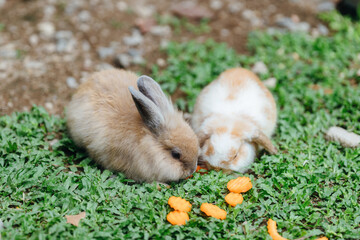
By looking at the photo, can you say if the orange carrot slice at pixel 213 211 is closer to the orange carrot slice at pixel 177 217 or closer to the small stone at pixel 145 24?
the orange carrot slice at pixel 177 217

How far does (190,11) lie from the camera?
7449mm

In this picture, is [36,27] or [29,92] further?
[36,27]

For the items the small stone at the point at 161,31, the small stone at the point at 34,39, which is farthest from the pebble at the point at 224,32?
the small stone at the point at 34,39

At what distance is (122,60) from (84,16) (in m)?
1.47

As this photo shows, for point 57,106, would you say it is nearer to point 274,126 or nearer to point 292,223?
point 274,126

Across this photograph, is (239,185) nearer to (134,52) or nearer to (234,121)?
(234,121)

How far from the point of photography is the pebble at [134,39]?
6.73 metres

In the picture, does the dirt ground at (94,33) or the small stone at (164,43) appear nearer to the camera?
the dirt ground at (94,33)

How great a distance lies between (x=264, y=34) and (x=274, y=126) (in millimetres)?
2488

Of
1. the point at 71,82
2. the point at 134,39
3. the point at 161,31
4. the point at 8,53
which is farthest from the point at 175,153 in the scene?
the point at 8,53

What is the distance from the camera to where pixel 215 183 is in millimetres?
4191

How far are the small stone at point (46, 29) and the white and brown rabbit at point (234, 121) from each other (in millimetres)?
3231

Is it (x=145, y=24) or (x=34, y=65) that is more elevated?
(x=145, y=24)

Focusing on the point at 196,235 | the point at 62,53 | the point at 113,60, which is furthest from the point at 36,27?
the point at 196,235
